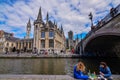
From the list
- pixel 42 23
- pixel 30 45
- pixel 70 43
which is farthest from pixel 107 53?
pixel 70 43

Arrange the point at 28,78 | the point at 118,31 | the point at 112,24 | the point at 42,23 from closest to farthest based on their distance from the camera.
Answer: the point at 28,78 → the point at 118,31 → the point at 112,24 → the point at 42,23

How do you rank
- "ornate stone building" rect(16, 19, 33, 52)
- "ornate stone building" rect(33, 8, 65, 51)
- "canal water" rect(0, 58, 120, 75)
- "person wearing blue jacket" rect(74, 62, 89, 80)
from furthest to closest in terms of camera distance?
"ornate stone building" rect(16, 19, 33, 52) → "ornate stone building" rect(33, 8, 65, 51) → "canal water" rect(0, 58, 120, 75) → "person wearing blue jacket" rect(74, 62, 89, 80)

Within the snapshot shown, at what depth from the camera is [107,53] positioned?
50.7 metres

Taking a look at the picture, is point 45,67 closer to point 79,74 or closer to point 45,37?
point 79,74

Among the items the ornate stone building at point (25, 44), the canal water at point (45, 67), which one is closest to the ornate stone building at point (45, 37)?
the ornate stone building at point (25, 44)

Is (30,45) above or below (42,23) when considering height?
below

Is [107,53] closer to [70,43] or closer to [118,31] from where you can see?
[118,31]

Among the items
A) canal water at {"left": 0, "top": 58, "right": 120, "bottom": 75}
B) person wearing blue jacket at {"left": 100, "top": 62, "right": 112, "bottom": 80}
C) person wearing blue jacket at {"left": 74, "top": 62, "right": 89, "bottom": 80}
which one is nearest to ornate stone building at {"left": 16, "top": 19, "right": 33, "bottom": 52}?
canal water at {"left": 0, "top": 58, "right": 120, "bottom": 75}

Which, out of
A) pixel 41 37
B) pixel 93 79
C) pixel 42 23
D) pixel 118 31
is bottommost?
pixel 93 79

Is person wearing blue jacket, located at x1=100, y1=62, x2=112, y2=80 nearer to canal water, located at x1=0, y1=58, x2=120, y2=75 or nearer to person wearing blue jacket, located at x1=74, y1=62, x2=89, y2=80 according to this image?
person wearing blue jacket, located at x1=74, y1=62, x2=89, y2=80

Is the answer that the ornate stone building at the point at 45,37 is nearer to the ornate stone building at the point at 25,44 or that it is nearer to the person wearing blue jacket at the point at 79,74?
the ornate stone building at the point at 25,44

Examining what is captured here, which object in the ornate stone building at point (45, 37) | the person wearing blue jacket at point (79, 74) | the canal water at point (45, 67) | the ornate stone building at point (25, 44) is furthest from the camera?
the ornate stone building at point (25, 44)

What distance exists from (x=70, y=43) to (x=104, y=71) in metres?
157

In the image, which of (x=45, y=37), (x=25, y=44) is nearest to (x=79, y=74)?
(x=45, y=37)
